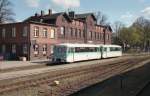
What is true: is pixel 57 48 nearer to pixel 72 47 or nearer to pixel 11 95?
pixel 72 47

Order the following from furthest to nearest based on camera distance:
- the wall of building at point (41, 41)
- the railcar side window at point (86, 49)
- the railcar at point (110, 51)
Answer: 1. the railcar at point (110, 51)
2. the wall of building at point (41, 41)
3. the railcar side window at point (86, 49)

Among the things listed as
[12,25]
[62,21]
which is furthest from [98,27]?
[12,25]

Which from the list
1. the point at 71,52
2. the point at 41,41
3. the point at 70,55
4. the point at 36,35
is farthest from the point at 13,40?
the point at 70,55

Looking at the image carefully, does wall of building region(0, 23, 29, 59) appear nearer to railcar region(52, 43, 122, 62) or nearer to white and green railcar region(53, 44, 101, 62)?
white and green railcar region(53, 44, 101, 62)

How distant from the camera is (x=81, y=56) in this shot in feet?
154

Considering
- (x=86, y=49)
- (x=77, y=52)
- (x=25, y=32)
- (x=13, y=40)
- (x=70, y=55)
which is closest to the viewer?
(x=70, y=55)

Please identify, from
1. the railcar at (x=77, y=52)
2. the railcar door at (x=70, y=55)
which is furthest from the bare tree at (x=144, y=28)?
the railcar door at (x=70, y=55)

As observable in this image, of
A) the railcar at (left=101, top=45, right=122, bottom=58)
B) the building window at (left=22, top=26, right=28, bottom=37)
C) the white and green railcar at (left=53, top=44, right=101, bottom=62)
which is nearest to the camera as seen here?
the white and green railcar at (left=53, top=44, right=101, bottom=62)

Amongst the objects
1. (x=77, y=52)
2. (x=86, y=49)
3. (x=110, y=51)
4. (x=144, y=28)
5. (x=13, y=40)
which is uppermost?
(x=144, y=28)

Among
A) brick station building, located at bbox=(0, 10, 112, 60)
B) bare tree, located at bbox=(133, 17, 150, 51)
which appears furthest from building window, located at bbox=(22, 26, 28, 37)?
bare tree, located at bbox=(133, 17, 150, 51)

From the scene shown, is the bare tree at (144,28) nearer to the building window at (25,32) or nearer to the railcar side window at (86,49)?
the railcar side window at (86,49)

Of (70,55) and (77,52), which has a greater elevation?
(77,52)

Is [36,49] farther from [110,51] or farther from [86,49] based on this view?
[110,51]

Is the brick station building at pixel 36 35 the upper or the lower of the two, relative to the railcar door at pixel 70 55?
upper
